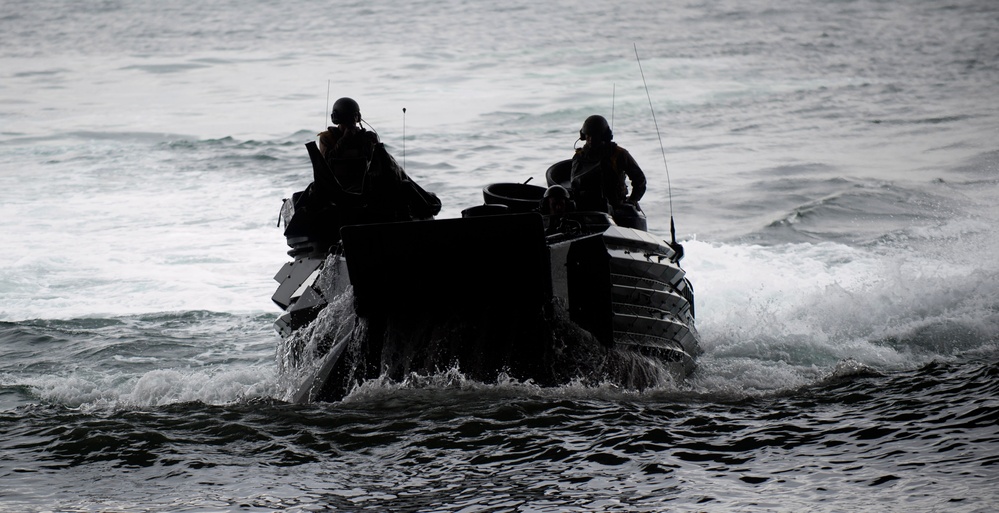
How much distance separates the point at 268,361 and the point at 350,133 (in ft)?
6.90

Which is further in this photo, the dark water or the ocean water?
the ocean water

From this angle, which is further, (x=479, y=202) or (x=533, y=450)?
(x=479, y=202)

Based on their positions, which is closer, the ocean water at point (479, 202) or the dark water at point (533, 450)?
the dark water at point (533, 450)

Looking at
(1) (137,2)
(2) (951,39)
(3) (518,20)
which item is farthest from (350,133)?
(1) (137,2)

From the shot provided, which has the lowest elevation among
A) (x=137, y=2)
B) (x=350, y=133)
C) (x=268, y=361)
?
(x=268, y=361)

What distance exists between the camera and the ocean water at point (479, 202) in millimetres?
5332

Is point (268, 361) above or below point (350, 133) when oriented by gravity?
below

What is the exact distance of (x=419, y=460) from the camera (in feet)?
18.1

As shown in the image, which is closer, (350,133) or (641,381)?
(641,381)

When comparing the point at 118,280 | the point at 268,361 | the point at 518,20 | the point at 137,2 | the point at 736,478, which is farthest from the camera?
the point at 137,2

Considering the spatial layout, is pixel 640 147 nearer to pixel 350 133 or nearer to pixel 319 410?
pixel 350 133

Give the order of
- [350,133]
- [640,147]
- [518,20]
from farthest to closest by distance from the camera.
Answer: [518,20], [640,147], [350,133]

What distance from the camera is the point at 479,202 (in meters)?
15.1

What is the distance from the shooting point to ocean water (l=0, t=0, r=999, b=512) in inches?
210
